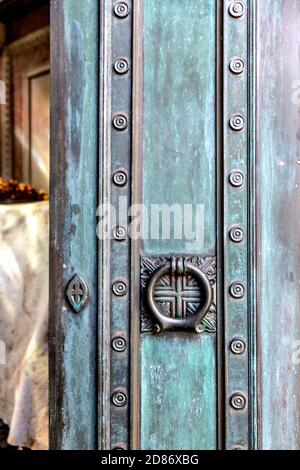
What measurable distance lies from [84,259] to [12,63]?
3.67 feet

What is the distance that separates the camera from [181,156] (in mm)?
792

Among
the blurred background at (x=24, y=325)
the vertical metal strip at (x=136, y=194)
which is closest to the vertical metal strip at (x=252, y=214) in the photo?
the vertical metal strip at (x=136, y=194)

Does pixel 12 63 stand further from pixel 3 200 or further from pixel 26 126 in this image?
pixel 3 200

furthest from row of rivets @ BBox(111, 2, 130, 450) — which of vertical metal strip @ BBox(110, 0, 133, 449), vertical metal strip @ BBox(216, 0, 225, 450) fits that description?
vertical metal strip @ BBox(216, 0, 225, 450)

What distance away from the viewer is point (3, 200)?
1.29m

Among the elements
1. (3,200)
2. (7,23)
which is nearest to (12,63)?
(7,23)

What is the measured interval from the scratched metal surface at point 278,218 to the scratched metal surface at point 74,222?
0.32 meters

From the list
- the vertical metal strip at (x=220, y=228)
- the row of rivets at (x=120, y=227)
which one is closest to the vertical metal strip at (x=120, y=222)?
the row of rivets at (x=120, y=227)

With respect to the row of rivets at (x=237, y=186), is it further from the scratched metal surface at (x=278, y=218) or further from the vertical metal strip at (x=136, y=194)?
the vertical metal strip at (x=136, y=194)

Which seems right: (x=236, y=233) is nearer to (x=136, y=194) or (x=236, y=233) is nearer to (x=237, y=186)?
(x=237, y=186)

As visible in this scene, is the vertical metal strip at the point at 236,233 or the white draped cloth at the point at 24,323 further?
the white draped cloth at the point at 24,323

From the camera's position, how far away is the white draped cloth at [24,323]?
2.91 ft

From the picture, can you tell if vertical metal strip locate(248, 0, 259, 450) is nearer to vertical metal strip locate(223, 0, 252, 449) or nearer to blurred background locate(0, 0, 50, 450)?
vertical metal strip locate(223, 0, 252, 449)

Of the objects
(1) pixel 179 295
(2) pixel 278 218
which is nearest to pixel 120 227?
(1) pixel 179 295
